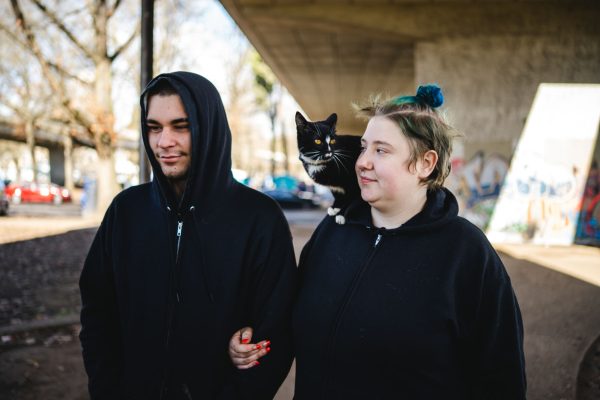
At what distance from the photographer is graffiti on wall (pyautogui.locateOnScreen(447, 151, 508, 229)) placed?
1029cm

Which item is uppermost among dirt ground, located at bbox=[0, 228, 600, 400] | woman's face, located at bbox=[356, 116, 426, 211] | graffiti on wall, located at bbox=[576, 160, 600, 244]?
woman's face, located at bbox=[356, 116, 426, 211]

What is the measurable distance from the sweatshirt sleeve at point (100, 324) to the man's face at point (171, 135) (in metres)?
0.45

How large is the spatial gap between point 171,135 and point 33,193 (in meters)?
31.4

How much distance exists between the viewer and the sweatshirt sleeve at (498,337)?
1587 millimetres

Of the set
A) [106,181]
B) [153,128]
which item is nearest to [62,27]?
[106,181]

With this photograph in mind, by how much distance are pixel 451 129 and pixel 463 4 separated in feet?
30.3

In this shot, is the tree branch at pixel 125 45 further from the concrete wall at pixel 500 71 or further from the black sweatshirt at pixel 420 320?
the black sweatshirt at pixel 420 320

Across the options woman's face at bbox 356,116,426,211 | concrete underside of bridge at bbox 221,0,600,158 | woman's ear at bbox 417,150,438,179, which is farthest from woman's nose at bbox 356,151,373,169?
concrete underside of bridge at bbox 221,0,600,158

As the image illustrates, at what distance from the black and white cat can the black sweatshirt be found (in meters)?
0.47

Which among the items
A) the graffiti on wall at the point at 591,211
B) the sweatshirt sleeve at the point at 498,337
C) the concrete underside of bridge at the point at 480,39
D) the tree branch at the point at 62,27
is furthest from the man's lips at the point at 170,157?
the tree branch at the point at 62,27

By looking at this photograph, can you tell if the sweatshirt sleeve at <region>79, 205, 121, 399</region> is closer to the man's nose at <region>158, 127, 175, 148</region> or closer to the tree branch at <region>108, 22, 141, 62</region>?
the man's nose at <region>158, 127, 175, 148</region>

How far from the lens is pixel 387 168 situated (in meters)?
1.69

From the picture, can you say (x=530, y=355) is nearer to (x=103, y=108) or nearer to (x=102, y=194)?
(x=103, y=108)

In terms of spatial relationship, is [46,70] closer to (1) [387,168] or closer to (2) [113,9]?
(2) [113,9]
